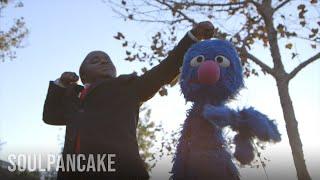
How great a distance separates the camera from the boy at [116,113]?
8.92 ft

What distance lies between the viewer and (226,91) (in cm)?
277

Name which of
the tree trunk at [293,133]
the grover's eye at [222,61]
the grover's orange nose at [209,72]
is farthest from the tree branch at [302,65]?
the grover's orange nose at [209,72]

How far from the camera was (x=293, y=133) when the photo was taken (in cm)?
593

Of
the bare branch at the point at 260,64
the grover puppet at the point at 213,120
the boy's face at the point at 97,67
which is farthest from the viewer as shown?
the bare branch at the point at 260,64

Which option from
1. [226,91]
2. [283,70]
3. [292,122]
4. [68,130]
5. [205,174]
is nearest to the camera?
[205,174]

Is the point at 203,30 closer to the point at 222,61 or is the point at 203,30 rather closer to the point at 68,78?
the point at 222,61

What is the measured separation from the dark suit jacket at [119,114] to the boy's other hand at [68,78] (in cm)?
25

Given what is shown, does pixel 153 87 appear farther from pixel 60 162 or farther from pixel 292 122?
pixel 292 122

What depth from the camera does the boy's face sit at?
3113 mm

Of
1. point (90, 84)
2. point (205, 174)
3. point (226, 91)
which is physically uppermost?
point (90, 84)

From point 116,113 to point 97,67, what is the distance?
473mm

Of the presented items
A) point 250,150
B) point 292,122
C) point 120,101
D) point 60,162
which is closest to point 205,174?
point 250,150

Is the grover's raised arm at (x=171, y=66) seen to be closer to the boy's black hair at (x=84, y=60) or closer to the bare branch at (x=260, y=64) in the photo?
the boy's black hair at (x=84, y=60)

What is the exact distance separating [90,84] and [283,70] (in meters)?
4.14
